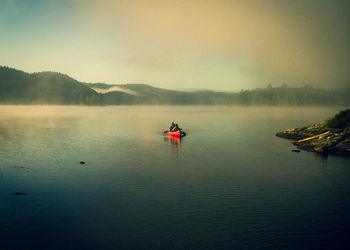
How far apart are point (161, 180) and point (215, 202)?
7.63m

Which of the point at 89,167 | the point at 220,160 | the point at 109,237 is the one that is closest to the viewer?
Result: the point at 109,237

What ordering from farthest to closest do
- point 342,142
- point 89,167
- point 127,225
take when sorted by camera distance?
point 342,142 → point 89,167 → point 127,225

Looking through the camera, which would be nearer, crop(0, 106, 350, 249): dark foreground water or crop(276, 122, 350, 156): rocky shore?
crop(0, 106, 350, 249): dark foreground water

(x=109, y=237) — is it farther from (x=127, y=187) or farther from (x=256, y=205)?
(x=256, y=205)

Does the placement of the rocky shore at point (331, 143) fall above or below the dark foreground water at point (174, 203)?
above

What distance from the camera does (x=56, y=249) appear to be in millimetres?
13648

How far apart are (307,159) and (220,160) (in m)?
12.2

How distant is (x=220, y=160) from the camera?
36.5 metres

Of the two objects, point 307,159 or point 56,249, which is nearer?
point 56,249

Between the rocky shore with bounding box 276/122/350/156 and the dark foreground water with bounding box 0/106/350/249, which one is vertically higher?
the rocky shore with bounding box 276/122/350/156

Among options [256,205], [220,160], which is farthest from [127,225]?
[220,160]

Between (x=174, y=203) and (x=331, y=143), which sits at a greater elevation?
(x=331, y=143)

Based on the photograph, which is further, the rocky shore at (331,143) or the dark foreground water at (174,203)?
the rocky shore at (331,143)

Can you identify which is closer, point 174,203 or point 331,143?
point 174,203
